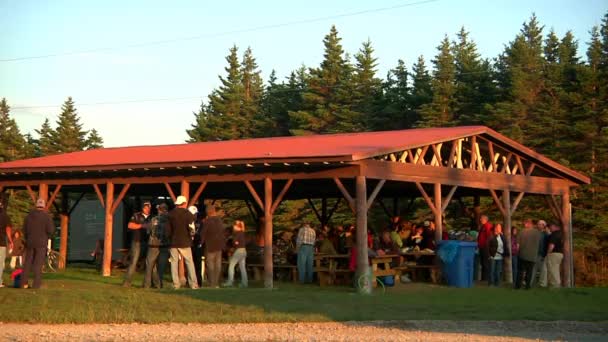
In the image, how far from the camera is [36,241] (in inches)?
605

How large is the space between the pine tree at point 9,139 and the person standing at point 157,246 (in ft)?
152

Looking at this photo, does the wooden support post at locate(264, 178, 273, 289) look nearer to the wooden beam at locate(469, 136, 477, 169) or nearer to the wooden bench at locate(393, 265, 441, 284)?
the wooden bench at locate(393, 265, 441, 284)

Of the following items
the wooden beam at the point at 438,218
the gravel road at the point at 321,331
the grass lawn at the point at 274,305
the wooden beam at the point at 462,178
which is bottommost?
the gravel road at the point at 321,331

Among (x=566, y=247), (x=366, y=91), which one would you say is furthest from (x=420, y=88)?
(x=566, y=247)

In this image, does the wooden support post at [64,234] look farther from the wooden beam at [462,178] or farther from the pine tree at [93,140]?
the pine tree at [93,140]

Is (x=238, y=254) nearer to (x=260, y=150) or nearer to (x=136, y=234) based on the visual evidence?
(x=136, y=234)

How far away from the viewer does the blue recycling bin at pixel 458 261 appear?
61.5ft

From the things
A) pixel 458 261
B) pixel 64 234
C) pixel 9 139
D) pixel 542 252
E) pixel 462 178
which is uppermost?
pixel 9 139

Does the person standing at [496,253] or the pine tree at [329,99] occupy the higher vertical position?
the pine tree at [329,99]

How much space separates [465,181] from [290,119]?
3446 cm

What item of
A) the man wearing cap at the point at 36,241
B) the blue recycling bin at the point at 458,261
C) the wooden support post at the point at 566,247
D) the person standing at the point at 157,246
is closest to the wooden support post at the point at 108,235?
the person standing at the point at 157,246

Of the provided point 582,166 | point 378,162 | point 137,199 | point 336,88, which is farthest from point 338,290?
point 336,88

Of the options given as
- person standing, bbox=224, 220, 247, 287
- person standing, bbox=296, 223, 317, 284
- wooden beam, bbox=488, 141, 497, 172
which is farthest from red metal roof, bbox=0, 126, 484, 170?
person standing, bbox=296, 223, 317, 284

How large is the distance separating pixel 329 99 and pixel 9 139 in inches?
974
